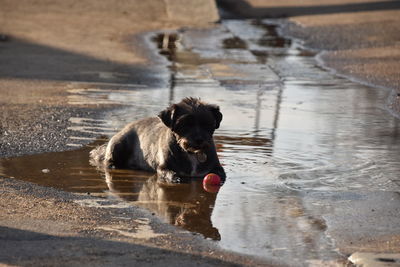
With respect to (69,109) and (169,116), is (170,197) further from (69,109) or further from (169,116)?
(69,109)

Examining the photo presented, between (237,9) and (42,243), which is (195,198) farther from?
(237,9)

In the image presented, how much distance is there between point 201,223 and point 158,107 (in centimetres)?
670

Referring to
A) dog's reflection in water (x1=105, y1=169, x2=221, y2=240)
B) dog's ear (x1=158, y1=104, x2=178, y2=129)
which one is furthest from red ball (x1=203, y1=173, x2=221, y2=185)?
dog's ear (x1=158, y1=104, x2=178, y2=129)

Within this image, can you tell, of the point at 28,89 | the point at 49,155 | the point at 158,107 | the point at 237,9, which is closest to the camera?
the point at 49,155

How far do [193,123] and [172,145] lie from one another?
20.1 inches

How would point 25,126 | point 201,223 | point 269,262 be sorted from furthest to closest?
1. point 25,126
2. point 201,223
3. point 269,262

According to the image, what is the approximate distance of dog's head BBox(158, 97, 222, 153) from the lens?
1053 cm

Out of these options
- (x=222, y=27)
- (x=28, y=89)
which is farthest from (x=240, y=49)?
(x=28, y=89)

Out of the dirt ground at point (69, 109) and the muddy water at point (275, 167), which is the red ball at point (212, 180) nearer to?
the muddy water at point (275, 167)

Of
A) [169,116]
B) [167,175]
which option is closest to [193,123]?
[169,116]

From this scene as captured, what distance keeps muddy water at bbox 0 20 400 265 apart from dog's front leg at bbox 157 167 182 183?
11cm

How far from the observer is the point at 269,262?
7.44m

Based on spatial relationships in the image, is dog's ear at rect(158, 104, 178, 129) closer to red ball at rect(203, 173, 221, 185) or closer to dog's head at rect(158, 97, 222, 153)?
dog's head at rect(158, 97, 222, 153)

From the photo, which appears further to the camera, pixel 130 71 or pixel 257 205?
pixel 130 71
